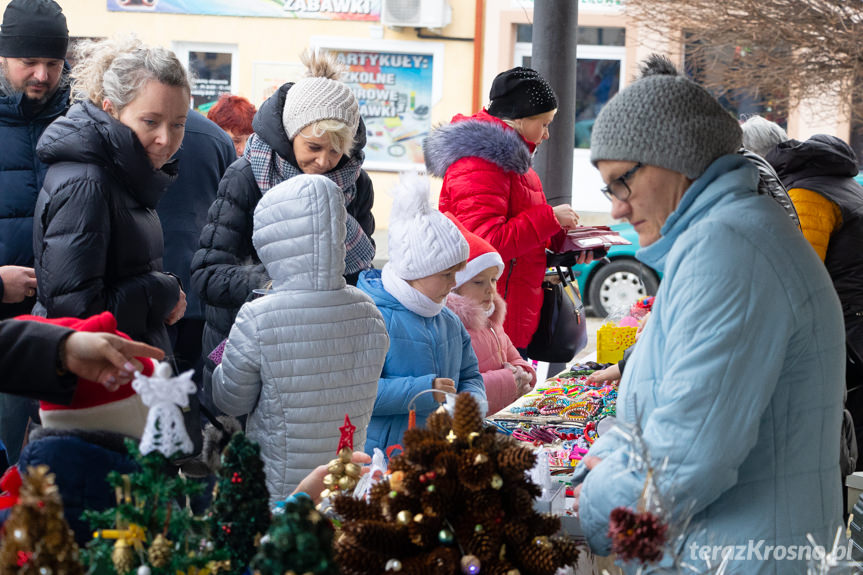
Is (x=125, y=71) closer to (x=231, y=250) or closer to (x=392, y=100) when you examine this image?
(x=231, y=250)

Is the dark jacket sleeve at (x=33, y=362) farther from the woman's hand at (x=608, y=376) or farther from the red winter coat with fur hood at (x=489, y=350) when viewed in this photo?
the woman's hand at (x=608, y=376)

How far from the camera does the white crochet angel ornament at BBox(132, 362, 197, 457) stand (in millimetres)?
1304

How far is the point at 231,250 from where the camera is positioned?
3227 mm

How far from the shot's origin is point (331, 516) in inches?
70.2

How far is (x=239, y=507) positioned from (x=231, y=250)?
6.38ft

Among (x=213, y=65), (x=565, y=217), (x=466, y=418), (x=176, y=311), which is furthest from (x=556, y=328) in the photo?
(x=213, y=65)

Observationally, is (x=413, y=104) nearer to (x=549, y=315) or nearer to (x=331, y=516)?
(x=549, y=315)

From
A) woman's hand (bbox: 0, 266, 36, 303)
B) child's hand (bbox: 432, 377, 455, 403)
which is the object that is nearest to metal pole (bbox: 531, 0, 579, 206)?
child's hand (bbox: 432, 377, 455, 403)

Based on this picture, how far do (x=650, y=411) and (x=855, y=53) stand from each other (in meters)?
5.73

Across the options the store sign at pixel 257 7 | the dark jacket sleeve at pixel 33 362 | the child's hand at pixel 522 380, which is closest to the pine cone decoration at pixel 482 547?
the dark jacket sleeve at pixel 33 362

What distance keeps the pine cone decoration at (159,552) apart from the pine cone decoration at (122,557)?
0.09 feet

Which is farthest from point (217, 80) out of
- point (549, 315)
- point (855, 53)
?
point (549, 315)

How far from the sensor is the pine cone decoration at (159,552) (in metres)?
1.28

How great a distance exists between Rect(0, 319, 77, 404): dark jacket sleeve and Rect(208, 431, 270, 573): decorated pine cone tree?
13.5 inches
